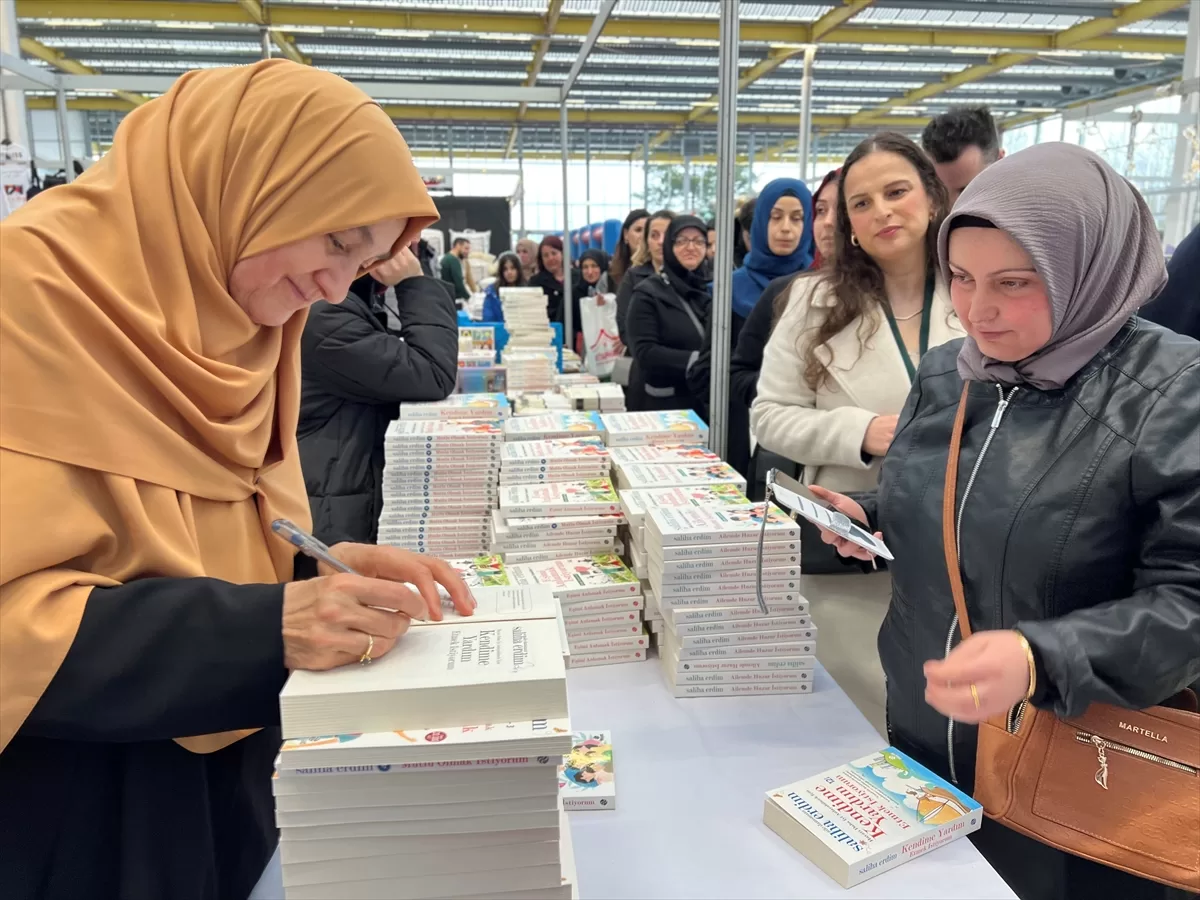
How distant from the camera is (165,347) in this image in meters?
0.90

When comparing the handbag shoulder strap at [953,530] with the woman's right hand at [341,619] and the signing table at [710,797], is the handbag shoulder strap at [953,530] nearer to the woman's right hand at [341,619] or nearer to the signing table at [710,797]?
the signing table at [710,797]

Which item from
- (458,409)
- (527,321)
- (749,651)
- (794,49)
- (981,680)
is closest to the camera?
(981,680)

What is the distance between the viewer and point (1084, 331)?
1139mm

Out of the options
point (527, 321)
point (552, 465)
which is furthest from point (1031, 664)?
point (527, 321)

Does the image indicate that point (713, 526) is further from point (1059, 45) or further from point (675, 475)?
point (1059, 45)

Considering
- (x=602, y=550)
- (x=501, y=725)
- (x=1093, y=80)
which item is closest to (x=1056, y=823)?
(x=501, y=725)

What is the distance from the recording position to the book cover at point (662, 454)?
2.03m

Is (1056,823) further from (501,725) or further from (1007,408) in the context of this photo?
(501,725)

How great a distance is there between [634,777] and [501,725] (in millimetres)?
598

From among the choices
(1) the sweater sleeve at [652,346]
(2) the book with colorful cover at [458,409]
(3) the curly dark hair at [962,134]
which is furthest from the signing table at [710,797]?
(1) the sweater sleeve at [652,346]

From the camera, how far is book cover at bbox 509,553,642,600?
1.62 meters

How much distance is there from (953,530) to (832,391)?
786 mm

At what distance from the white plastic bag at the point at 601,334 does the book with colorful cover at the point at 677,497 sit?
366 centimetres

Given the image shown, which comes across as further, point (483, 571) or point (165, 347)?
point (483, 571)
